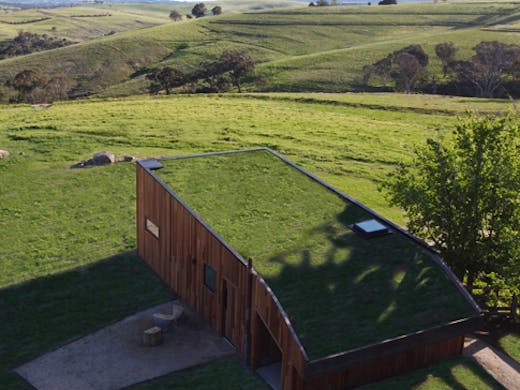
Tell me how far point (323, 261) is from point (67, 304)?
997 cm

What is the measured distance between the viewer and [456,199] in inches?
715

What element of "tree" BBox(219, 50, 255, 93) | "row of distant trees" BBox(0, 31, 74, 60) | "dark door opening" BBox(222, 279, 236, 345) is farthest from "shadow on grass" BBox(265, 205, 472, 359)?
"row of distant trees" BBox(0, 31, 74, 60)

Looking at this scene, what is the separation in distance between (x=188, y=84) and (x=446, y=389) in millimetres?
74645

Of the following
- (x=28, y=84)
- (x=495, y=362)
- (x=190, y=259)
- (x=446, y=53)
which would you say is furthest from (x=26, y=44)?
(x=495, y=362)

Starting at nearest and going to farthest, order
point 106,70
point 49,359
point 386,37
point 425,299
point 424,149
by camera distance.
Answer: point 425,299
point 49,359
point 424,149
point 106,70
point 386,37

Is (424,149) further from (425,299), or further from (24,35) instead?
(24,35)

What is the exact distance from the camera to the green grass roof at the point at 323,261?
14.9 metres

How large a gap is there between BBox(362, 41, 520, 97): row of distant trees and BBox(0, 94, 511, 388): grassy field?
47.6ft

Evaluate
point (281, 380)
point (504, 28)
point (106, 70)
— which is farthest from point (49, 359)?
point (504, 28)

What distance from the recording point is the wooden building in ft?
47.0

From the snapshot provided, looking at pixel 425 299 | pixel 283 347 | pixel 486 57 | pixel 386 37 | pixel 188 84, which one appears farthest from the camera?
pixel 386 37

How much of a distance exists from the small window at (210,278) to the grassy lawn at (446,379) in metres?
5.88

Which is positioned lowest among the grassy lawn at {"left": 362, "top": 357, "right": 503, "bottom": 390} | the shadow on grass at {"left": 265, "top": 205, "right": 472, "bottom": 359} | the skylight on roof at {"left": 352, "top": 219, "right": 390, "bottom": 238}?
the grassy lawn at {"left": 362, "top": 357, "right": 503, "bottom": 390}

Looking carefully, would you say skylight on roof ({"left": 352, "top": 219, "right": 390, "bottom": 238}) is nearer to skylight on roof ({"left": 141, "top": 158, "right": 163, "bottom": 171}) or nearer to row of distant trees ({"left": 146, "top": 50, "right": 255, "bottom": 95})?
skylight on roof ({"left": 141, "top": 158, "right": 163, "bottom": 171})
